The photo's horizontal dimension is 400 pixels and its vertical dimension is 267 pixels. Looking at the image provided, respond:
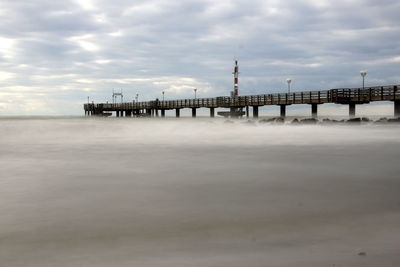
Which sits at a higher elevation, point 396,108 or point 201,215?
point 396,108

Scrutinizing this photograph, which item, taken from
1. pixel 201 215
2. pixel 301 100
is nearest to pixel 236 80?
pixel 301 100

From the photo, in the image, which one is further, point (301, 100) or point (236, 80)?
point (236, 80)

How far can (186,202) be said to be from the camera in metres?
5.58

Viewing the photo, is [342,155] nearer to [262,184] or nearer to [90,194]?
[262,184]

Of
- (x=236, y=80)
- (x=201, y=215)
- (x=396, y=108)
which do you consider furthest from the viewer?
(x=236, y=80)

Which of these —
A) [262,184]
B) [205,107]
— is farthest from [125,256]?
[205,107]

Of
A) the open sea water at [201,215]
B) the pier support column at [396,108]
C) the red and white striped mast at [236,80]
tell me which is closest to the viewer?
the open sea water at [201,215]

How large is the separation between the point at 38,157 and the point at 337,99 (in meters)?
33.0

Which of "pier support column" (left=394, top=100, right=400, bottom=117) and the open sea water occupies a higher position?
"pier support column" (left=394, top=100, right=400, bottom=117)

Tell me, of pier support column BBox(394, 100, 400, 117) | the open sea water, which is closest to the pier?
pier support column BBox(394, 100, 400, 117)

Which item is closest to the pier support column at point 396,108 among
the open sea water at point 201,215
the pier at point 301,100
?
the pier at point 301,100

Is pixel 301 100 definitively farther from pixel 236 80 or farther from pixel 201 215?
pixel 201 215

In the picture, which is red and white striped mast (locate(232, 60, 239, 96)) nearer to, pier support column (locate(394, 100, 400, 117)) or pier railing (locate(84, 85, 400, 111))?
pier railing (locate(84, 85, 400, 111))

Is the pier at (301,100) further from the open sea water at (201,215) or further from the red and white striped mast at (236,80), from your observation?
the open sea water at (201,215)
